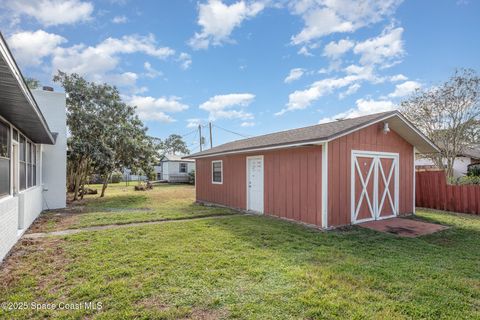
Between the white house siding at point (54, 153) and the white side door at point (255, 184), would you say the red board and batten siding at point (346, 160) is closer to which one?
the white side door at point (255, 184)

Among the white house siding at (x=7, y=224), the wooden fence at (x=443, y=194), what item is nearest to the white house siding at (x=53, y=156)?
the white house siding at (x=7, y=224)

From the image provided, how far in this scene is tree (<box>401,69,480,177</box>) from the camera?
44.3ft

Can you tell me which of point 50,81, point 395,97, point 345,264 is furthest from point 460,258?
point 50,81

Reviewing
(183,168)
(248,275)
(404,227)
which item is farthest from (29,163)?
(183,168)

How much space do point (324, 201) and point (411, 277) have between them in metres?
3.21

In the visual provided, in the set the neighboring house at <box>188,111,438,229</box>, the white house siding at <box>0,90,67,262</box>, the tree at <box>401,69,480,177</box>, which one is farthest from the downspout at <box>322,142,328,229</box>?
the tree at <box>401,69,480,177</box>

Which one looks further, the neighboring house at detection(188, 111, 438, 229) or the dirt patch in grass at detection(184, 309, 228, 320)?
the neighboring house at detection(188, 111, 438, 229)

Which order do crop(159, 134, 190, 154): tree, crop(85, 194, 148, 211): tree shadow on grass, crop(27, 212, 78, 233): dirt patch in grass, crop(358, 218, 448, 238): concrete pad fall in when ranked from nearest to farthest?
crop(358, 218, 448, 238): concrete pad → crop(27, 212, 78, 233): dirt patch in grass → crop(85, 194, 148, 211): tree shadow on grass → crop(159, 134, 190, 154): tree

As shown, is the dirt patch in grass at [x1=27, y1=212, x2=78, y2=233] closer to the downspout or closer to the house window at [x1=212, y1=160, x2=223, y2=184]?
the house window at [x1=212, y1=160, x2=223, y2=184]

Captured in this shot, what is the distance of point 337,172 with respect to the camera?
283 inches

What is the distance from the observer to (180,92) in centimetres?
1792

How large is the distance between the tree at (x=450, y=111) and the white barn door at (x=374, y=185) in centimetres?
697

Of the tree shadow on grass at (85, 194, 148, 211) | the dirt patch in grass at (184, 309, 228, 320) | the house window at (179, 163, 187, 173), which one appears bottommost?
the tree shadow on grass at (85, 194, 148, 211)

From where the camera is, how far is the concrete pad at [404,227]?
6.70 metres
